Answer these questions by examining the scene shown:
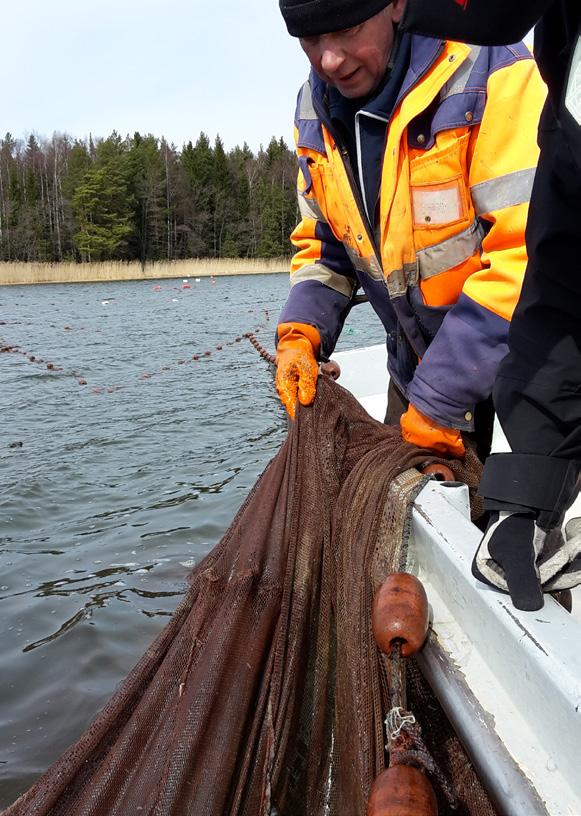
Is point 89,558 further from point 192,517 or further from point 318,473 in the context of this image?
point 318,473

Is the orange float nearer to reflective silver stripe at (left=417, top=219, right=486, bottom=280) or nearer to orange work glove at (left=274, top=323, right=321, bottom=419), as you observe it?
orange work glove at (left=274, top=323, right=321, bottom=419)

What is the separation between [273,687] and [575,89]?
1.55 meters

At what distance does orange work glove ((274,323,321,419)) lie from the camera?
117 inches

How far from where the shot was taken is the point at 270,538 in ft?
7.98

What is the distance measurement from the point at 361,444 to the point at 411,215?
89cm

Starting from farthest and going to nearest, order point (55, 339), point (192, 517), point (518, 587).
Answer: point (55, 339) < point (192, 517) < point (518, 587)

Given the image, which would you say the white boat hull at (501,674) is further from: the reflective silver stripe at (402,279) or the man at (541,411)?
the reflective silver stripe at (402,279)

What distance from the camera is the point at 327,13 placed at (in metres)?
2.43

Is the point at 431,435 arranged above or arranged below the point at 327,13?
below

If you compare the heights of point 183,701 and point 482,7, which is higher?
point 482,7

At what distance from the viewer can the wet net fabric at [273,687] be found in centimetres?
170

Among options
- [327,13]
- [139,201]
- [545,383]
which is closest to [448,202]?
[327,13]

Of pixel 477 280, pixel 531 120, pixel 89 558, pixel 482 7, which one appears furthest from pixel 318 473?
pixel 89 558

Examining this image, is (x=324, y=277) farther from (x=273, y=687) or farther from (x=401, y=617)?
(x=273, y=687)
